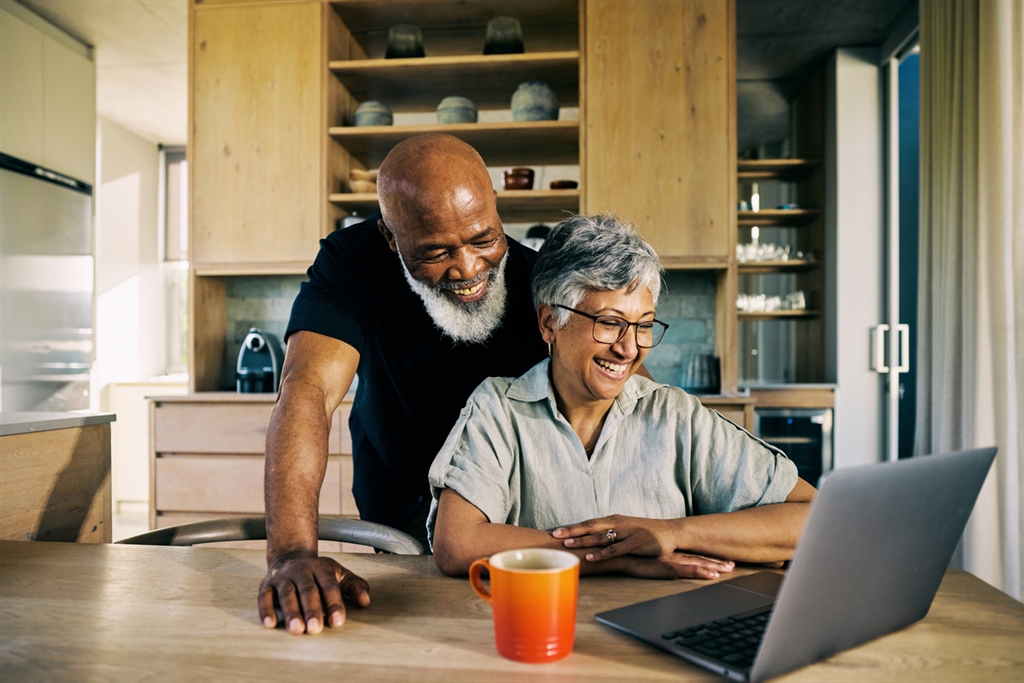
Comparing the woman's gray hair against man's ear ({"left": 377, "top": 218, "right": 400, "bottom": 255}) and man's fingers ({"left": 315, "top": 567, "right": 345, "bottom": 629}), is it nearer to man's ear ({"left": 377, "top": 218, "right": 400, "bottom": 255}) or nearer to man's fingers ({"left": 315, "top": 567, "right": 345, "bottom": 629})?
man's ear ({"left": 377, "top": 218, "right": 400, "bottom": 255})

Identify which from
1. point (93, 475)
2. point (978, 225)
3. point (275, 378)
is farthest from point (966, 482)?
point (275, 378)

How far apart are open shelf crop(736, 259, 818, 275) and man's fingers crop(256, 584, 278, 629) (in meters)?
4.04

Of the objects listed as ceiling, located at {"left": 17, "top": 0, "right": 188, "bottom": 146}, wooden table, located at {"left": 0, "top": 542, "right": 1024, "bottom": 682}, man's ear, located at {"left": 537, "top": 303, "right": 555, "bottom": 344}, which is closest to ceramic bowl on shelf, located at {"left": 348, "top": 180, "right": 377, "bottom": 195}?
ceiling, located at {"left": 17, "top": 0, "right": 188, "bottom": 146}

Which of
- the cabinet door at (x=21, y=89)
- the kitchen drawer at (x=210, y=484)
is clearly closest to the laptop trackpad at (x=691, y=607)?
the kitchen drawer at (x=210, y=484)

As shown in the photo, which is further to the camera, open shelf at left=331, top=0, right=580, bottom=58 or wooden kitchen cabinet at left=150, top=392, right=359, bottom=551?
open shelf at left=331, top=0, right=580, bottom=58

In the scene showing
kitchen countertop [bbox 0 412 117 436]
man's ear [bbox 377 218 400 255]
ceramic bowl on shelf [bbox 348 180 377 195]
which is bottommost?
kitchen countertop [bbox 0 412 117 436]

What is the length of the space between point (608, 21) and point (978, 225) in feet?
5.62

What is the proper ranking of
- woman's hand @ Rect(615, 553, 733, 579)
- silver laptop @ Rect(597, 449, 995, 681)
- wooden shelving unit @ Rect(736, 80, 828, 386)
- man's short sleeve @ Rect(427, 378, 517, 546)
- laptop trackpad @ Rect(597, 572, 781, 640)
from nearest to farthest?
silver laptop @ Rect(597, 449, 995, 681) < laptop trackpad @ Rect(597, 572, 781, 640) < woman's hand @ Rect(615, 553, 733, 579) < man's short sleeve @ Rect(427, 378, 517, 546) < wooden shelving unit @ Rect(736, 80, 828, 386)

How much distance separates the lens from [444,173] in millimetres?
1355

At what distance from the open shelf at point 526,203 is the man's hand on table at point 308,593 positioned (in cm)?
243

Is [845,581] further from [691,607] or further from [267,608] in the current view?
[267,608]

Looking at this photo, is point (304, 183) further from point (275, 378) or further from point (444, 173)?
point (444, 173)

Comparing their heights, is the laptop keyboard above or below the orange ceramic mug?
below

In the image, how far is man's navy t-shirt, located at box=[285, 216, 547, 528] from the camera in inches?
61.1
